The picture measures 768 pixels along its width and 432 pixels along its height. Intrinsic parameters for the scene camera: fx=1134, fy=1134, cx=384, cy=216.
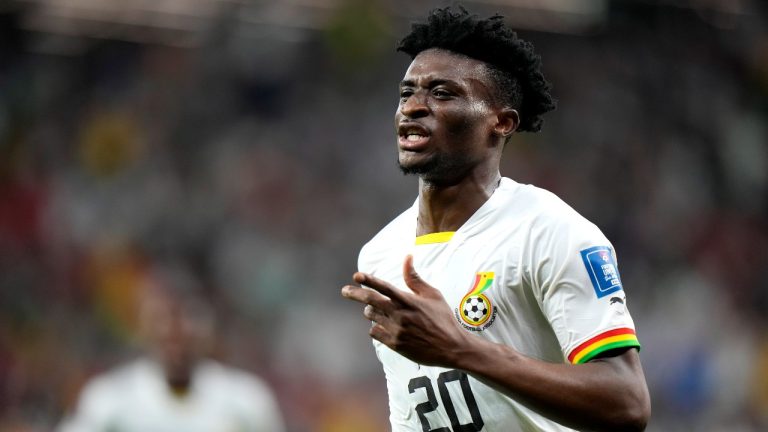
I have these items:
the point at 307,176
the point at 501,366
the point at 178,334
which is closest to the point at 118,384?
the point at 178,334

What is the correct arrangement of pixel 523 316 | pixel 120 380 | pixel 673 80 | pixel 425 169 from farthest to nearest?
pixel 673 80 < pixel 120 380 < pixel 425 169 < pixel 523 316

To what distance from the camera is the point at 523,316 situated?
3.45m

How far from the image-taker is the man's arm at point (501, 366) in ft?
9.84

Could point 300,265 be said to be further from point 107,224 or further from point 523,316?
point 523,316

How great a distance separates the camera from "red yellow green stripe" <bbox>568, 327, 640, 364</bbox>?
10.3ft

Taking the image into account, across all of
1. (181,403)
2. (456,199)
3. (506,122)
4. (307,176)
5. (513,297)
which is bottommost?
(181,403)

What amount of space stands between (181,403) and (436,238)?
3964 mm

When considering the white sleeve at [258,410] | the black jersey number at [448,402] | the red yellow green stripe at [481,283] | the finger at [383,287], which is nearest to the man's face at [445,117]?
the red yellow green stripe at [481,283]

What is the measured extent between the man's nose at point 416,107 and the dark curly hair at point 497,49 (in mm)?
215

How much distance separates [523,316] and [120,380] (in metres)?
4.43

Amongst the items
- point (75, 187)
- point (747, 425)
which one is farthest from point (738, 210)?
point (75, 187)

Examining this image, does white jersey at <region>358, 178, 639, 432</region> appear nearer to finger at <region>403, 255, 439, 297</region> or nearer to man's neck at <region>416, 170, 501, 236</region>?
man's neck at <region>416, 170, 501, 236</region>

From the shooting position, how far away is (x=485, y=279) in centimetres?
346

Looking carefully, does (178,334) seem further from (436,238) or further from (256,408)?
(436,238)
